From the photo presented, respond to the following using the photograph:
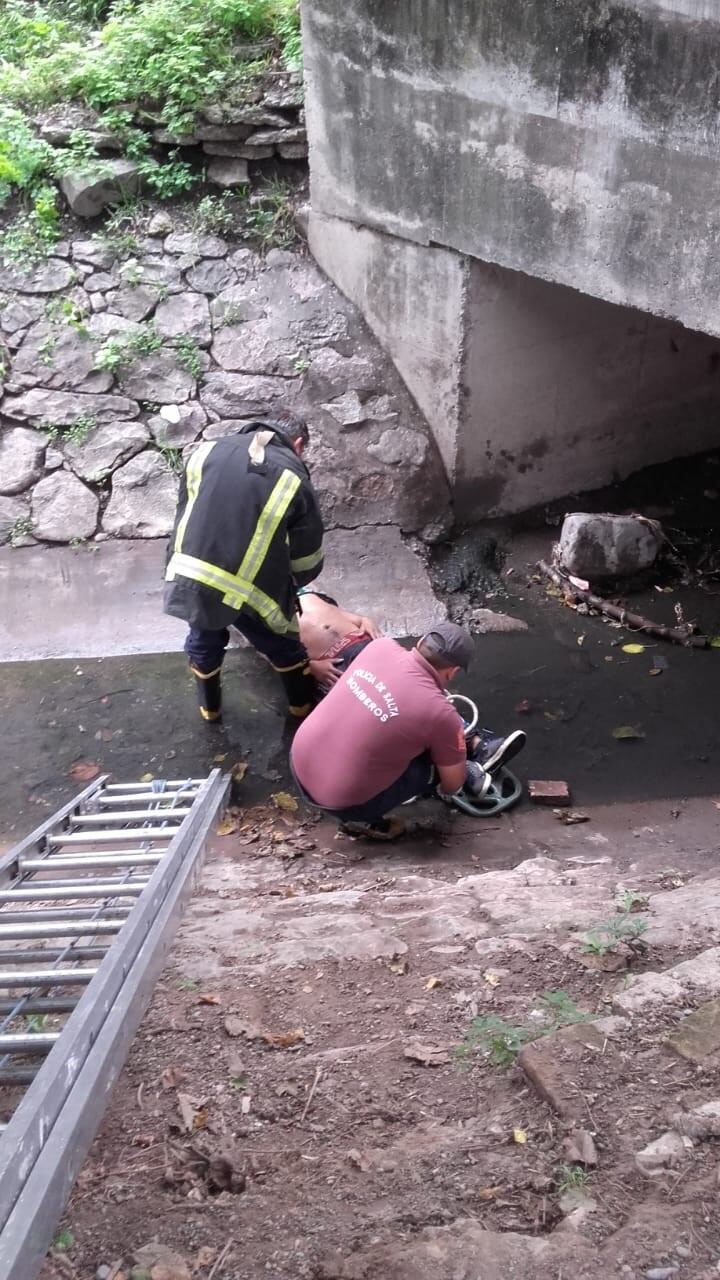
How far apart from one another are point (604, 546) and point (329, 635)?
2.27m

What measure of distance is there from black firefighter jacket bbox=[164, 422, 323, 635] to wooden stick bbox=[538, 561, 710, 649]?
A: 2536 millimetres

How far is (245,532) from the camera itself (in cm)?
498

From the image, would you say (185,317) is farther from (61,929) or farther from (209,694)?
(61,929)

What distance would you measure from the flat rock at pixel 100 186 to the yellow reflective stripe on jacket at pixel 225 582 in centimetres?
408

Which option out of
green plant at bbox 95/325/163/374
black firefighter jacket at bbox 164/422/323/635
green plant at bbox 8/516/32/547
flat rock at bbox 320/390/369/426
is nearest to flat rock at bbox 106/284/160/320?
green plant at bbox 95/325/163/374

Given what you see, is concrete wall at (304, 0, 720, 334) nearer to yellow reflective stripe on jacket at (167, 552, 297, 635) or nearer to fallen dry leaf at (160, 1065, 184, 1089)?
yellow reflective stripe on jacket at (167, 552, 297, 635)

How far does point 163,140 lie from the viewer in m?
7.80

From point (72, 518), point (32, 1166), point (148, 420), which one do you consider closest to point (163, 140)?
point (148, 420)

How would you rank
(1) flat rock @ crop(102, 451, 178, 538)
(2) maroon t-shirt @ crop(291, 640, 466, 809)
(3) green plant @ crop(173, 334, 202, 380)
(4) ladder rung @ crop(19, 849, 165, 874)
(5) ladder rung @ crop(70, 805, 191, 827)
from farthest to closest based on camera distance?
1. (3) green plant @ crop(173, 334, 202, 380)
2. (1) flat rock @ crop(102, 451, 178, 538)
3. (2) maroon t-shirt @ crop(291, 640, 466, 809)
4. (5) ladder rung @ crop(70, 805, 191, 827)
5. (4) ladder rung @ crop(19, 849, 165, 874)

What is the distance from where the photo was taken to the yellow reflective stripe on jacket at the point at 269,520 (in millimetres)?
4965

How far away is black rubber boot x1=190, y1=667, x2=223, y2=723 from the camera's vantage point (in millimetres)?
5734

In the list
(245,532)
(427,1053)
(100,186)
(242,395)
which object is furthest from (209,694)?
(100,186)

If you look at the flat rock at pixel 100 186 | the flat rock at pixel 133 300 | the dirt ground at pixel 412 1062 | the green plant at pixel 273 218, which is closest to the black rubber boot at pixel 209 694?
the dirt ground at pixel 412 1062

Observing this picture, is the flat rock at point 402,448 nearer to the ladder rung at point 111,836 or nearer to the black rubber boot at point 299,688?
the black rubber boot at point 299,688
